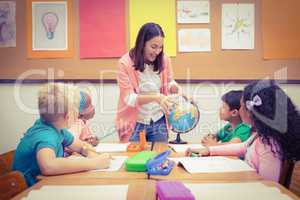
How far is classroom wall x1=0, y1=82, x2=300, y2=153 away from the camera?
2.90m

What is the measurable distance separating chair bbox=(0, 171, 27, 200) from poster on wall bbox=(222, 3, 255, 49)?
2.10 metres

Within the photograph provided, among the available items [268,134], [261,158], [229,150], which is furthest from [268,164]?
[229,150]

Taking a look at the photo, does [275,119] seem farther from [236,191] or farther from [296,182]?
[236,191]

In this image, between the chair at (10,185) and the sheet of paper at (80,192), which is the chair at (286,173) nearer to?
the sheet of paper at (80,192)

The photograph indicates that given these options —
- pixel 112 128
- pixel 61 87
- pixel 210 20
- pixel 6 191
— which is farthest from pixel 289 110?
pixel 112 128

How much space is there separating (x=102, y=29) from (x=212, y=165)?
183cm

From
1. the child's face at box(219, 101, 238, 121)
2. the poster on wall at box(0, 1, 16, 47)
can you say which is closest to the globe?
the child's face at box(219, 101, 238, 121)

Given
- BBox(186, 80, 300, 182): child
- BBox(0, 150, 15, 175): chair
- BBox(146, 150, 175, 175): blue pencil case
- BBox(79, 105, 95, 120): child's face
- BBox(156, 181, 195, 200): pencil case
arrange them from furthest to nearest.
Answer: BBox(79, 105, 95, 120): child's face
BBox(0, 150, 15, 175): chair
BBox(186, 80, 300, 182): child
BBox(146, 150, 175, 175): blue pencil case
BBox(156, 181, 195, 200): pencil case

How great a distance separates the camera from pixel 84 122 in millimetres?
2457

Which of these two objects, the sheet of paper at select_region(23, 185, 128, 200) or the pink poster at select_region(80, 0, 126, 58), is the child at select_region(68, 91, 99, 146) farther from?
the sheet of paper at select_region(23, 185, 128, 200)

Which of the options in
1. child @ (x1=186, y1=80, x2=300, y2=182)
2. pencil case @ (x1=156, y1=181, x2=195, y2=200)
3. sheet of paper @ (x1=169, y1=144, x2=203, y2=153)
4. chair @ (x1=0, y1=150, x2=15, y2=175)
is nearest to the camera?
pencil case @ (x1=156, y1=181, x2=195, y2=200)

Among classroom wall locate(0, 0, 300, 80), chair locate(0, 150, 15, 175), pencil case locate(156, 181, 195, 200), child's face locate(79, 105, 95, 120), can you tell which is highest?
classroom wall locate(0, 0, 300, 80)

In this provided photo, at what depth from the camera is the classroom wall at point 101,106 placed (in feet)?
9.50

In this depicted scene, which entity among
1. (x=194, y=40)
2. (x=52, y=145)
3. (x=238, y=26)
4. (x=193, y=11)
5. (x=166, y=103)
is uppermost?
(x=193, y=11)
